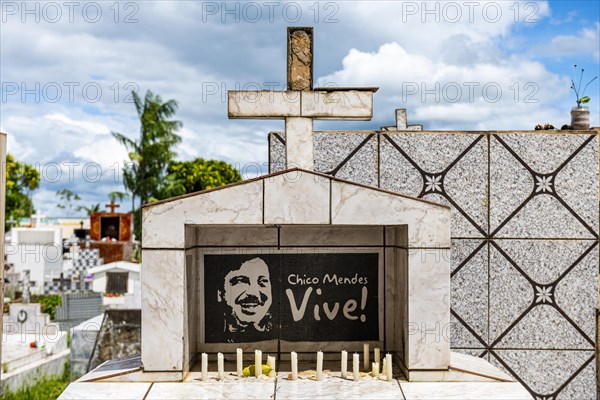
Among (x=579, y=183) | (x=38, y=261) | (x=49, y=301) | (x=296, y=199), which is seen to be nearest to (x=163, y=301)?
Result: (x=296, y=199)

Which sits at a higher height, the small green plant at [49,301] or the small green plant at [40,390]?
the small green plant at [49,301]

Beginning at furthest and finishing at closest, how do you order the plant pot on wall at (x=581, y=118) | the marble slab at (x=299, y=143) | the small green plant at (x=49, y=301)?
the small green plant at (x=49, y=301), the plant pot on wall at (x=581, y=118), the marble slab at (x=299, y=143)

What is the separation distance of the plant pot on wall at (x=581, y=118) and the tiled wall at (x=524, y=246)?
0.29m

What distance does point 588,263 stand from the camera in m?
9.48

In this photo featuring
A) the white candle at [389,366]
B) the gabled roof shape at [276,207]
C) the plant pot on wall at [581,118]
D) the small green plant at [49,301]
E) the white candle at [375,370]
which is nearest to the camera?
the gabled roof shape at [276,207]

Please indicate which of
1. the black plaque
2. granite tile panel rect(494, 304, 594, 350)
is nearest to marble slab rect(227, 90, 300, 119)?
the black plaque

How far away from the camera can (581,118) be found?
9797 millimetres

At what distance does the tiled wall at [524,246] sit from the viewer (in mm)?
9461

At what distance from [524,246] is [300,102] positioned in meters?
4.30

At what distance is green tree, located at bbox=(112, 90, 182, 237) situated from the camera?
35781 mm

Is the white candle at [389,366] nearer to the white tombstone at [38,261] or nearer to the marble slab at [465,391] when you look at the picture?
the marble slab at [465,391]

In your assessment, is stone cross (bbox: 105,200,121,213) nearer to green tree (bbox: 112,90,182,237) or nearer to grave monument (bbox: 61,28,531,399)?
green tree (bbox: 112,90,182,237)

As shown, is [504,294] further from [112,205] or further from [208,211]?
[112,205]

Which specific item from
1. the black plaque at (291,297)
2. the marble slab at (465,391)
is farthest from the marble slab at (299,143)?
the marble slab at (465,391)
